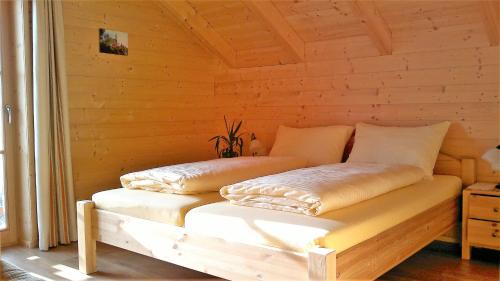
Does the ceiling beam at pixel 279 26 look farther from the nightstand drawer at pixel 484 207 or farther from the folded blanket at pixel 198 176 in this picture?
the nightstand drawer at pixel 484 207

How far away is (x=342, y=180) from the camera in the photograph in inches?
103

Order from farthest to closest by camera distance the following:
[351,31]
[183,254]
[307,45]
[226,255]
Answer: [307,45], [351,31], [183,254], [226,255]

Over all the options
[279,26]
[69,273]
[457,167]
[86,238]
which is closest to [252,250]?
[86,238]

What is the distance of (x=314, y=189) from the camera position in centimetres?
235

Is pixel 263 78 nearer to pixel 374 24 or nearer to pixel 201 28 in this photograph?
pixel 201 28

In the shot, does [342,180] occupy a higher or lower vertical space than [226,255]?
higher

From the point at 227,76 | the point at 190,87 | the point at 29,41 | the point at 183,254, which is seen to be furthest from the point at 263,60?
the point at 183,254

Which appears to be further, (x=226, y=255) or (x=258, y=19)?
(x=258, y=19)

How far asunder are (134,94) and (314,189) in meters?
2.53

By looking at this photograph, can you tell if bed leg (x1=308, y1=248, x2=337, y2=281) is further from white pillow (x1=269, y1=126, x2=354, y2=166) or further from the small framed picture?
the small framed picture

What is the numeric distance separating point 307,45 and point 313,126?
2.50ft

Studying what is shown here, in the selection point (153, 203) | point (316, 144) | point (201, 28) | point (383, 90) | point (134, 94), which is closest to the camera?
point (153, 203)

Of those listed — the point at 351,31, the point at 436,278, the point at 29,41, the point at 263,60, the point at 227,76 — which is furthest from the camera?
the point at 227,76

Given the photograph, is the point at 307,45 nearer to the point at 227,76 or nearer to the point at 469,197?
the point at 227,76
